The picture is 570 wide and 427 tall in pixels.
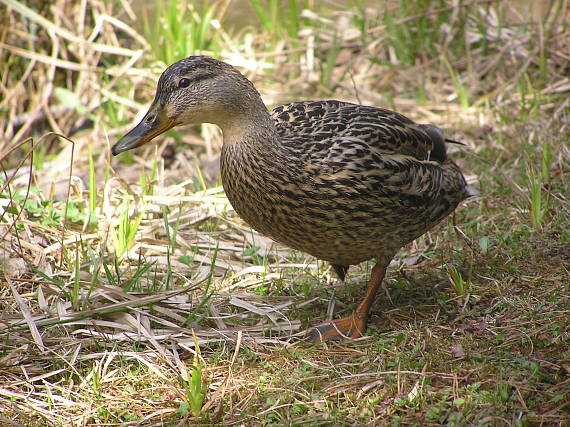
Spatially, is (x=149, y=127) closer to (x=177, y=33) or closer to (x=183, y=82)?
(x=183, y=82)

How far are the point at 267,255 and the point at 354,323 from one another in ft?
2.86

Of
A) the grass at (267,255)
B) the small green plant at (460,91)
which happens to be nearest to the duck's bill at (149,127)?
the grass at (267,255)

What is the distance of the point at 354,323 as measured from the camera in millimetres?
3250

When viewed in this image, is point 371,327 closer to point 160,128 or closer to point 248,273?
point 248,273

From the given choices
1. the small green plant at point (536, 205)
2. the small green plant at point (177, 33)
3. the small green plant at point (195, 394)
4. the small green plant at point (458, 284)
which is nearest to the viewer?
the small green plant at point (195, 394)

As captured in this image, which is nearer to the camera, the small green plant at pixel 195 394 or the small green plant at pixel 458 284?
the small green plant at pixel 195 394

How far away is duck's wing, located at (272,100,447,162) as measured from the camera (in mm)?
3143

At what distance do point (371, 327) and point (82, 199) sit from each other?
194 cm

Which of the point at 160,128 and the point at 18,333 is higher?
the point at 160,128

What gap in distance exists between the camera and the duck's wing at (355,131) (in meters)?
3.14

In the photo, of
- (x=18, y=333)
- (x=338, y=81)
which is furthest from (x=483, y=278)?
(x=338, y=81)

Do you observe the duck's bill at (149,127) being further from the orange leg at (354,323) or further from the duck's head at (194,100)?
the orange leg at (354,323)

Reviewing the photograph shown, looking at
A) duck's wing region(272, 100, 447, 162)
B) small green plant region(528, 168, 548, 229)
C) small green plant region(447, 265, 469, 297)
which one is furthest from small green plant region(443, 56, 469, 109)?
small green plant region(447, 265, 469, 297)

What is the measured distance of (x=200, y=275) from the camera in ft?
12.3
